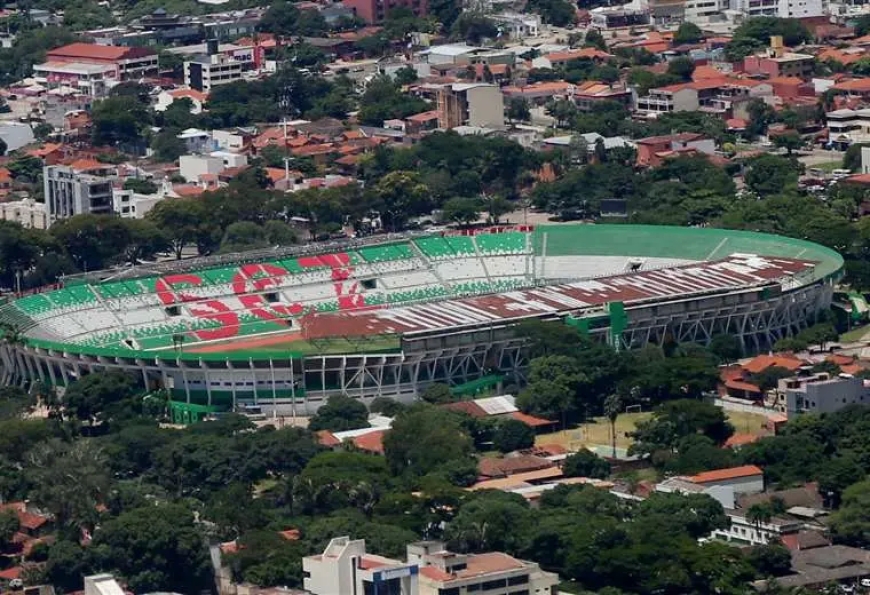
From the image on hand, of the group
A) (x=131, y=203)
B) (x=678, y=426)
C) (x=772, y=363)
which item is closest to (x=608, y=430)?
(x=678, y=426)

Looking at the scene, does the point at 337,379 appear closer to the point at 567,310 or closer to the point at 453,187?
the point at 567,310

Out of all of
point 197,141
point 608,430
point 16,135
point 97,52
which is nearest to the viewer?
point 608,430

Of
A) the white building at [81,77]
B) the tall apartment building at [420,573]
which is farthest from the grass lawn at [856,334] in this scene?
the white building at [81,77]

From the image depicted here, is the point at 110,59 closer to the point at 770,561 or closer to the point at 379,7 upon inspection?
the point at 379,7

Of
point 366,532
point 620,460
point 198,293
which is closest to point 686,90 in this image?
point 198,293

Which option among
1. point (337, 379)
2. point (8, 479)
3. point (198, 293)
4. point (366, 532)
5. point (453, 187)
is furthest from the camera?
point (453, 187)

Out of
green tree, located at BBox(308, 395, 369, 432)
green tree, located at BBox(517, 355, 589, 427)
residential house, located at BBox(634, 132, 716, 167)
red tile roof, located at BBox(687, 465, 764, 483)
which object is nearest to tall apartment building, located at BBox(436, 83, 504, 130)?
residential house, located at BBox(634, 132, 716, 167)


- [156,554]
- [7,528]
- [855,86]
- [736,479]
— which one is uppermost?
[156,554]

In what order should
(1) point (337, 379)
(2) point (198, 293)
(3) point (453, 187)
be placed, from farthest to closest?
(3) point (453, 187) < (2) point (198, 293) < (1) point (337, 379)
